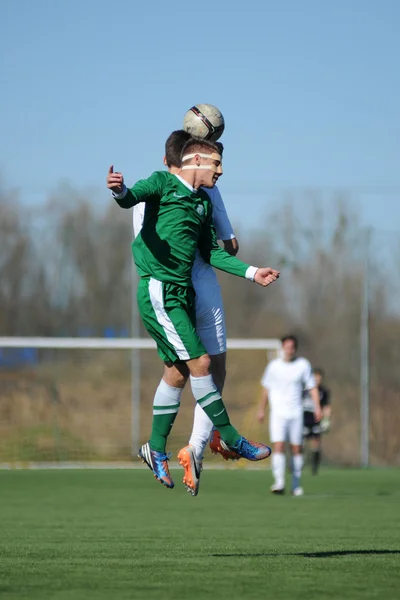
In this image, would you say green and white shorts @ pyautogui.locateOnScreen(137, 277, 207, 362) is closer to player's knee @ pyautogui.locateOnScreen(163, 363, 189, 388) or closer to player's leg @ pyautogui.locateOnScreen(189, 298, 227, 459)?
player's leg @ pyautogui.locateOnScreen(189, 298, 227, 459)

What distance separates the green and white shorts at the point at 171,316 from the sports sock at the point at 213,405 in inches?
6.7

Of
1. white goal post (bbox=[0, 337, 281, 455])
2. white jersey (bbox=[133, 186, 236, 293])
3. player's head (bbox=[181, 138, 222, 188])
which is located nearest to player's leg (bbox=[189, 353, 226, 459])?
white jersey (bbox=[133, 186, 236, 293])

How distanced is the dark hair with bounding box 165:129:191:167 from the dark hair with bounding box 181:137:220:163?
0.65ft

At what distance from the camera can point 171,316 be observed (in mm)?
7293

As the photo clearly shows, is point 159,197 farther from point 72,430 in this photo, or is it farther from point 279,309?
point 279,309

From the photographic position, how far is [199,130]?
25.1 ft

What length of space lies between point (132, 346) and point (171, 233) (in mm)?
18538

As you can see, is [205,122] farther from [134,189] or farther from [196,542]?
[196,542]

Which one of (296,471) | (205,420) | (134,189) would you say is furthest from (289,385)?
(134,189)

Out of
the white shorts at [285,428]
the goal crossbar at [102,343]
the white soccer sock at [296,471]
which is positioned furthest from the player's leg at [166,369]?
the goal crossbar at [102,343]

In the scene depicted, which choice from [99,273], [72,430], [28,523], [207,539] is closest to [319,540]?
[207,539]

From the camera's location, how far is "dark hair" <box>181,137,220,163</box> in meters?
7.41

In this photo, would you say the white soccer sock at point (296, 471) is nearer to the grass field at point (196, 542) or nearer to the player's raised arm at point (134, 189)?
the grass field at point (196, 542)

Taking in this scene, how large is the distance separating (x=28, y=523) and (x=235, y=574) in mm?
4864
